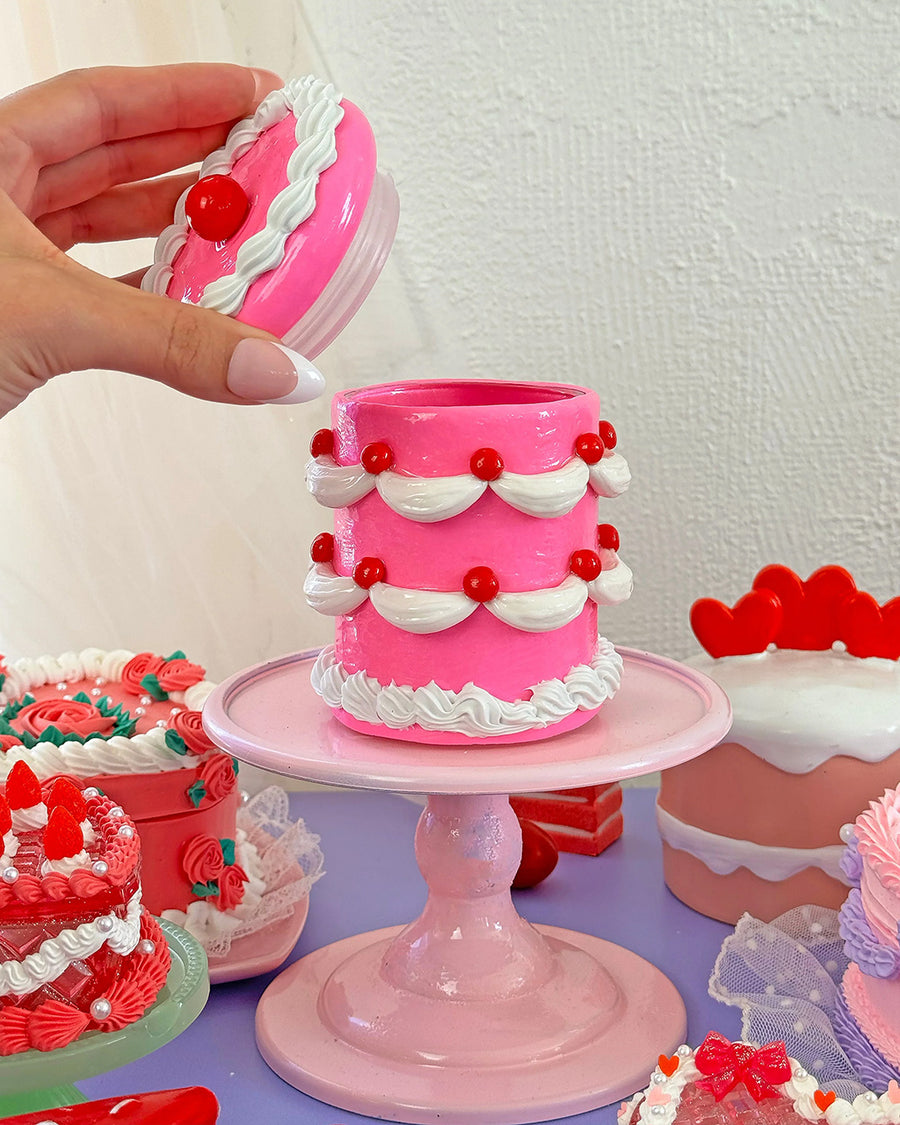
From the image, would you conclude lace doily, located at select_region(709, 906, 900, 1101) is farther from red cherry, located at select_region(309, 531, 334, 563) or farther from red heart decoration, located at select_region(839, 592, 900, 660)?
red cherry, located at select_region(309, 531, 334, 563)

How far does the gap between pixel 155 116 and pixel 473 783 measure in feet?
1.90

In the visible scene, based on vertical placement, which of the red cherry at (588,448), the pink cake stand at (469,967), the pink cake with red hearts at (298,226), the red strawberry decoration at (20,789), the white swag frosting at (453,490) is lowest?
the pink cake stand at (469,967)

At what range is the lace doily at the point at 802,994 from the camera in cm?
82

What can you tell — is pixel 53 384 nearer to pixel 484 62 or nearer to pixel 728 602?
pixel 484 62

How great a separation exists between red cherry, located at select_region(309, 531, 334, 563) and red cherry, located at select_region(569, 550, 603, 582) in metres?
0.17

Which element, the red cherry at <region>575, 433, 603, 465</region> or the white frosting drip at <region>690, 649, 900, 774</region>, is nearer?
the red cherry at <region>575, 433, 603, 465</region>

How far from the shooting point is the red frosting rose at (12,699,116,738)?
985mm

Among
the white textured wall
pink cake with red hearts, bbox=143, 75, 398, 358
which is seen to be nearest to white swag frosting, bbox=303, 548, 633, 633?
pink cake with red hearts, bbox=143, 75, 398, 358

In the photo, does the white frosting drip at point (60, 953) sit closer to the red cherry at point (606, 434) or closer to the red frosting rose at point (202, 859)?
the red frosting rose at point (202, 859)

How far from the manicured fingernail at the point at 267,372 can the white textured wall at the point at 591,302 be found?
61 centimetres

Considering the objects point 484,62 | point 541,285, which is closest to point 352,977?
point 541,285

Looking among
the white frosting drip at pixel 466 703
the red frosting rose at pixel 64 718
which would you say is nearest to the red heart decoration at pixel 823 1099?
the white frosting drip at pixel 466 703

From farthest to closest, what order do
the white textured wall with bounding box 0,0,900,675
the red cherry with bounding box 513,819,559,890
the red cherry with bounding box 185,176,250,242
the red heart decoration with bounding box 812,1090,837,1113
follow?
the white textured wall with bounding box 0,0,900,675 < the red cherry with bounding box 513,819,559,890 < the red cherry with bounding box 185,176,250,242 < the red heart decoration with bounding box 812,1090,837,1113

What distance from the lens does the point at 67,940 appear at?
72 centimetres
